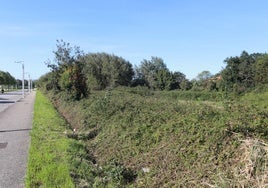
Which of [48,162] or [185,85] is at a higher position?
[185,85]

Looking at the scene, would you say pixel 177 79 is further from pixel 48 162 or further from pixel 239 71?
pixel 48 162

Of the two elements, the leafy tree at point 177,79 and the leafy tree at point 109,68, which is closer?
the leafy tree at point 109,68

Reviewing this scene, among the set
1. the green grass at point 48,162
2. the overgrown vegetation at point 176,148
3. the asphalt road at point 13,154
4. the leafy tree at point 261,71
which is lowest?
the asphalt road at point 13,154

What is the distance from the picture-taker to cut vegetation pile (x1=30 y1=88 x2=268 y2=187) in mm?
5953

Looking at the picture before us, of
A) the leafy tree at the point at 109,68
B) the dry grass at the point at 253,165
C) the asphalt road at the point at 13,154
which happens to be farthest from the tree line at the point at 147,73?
the dry grass at the point at 253,165

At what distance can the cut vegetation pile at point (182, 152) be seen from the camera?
5953 mm

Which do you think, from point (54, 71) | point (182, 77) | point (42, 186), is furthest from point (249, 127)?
point (182, 77)

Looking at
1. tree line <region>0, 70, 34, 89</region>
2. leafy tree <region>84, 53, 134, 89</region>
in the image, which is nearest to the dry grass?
leafy tree <region>84, 53, 134, 89</region>

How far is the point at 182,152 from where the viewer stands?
24.4 ft

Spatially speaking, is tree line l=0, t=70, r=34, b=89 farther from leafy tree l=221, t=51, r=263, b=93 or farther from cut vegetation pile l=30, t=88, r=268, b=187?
cut vegetation pile l=30, t=88, r=268, b=187

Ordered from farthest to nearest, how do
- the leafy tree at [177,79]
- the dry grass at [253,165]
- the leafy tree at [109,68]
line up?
the leafy tree at [177,79] < the leafy tree at [109,68] < the dry grass at [253,165]

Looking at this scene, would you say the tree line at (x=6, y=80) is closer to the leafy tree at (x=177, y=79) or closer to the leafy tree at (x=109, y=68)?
the leafy tree at (x=109, y=68)

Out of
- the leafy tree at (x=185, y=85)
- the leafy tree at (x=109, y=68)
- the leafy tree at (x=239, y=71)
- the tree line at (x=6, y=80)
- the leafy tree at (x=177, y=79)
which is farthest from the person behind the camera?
the tree line at (x=6, y=80)

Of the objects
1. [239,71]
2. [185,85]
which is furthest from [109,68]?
[239,71]
